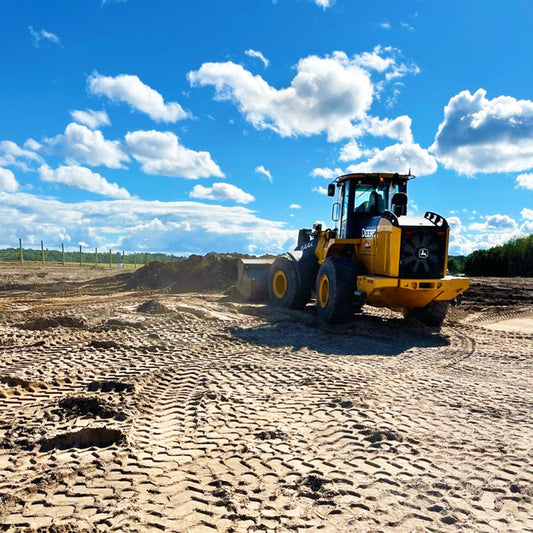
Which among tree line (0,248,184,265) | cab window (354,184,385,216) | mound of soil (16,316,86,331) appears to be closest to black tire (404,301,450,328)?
cab window (354,184,385,216)

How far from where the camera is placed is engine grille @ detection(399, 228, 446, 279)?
8828 millimetres

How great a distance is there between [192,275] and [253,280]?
665cm

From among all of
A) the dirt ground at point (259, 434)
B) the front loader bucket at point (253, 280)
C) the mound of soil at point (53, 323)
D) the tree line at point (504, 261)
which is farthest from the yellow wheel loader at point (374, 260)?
the tree line at point (504, 261)

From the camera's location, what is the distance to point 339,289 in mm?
9398

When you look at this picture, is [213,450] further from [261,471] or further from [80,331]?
[80,331]

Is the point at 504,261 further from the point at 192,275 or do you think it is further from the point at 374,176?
the point at 374,176

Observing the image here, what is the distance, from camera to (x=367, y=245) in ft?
32.9

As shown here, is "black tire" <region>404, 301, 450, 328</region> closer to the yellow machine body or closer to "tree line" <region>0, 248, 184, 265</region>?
the yellow machine body

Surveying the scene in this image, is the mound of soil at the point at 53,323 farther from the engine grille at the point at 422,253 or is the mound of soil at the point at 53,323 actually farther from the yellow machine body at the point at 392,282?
the engine grille at the point at 422,253

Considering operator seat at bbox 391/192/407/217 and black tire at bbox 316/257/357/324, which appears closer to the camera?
black tire at bbox 316/257/357/324

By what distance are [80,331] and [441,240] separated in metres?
6.87

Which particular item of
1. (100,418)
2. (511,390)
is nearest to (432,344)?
(511,390)

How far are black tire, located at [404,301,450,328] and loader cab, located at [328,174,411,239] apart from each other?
81.0 inches

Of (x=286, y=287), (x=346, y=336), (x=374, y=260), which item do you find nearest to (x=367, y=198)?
(x=374, y=260)
